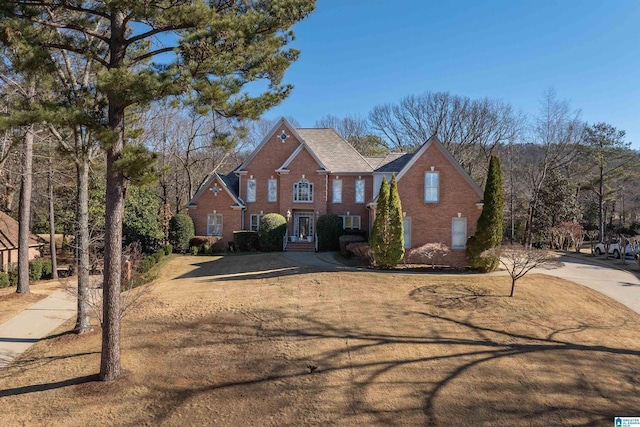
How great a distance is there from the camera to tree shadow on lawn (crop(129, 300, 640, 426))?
637cm

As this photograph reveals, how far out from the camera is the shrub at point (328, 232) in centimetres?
2345

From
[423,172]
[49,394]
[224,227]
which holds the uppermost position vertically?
[423,172]

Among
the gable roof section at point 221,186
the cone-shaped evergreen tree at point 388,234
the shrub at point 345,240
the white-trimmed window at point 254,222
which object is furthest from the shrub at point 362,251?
the gable roof section at point 221,186

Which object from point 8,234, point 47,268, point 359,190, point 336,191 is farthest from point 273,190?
point 8,234

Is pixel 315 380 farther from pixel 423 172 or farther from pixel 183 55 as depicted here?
pixel 423 172

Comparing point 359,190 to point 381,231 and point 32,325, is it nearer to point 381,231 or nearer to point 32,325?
point 381,231

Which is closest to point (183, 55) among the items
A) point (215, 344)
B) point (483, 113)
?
point (215, 344)

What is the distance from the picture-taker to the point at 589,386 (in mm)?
7164

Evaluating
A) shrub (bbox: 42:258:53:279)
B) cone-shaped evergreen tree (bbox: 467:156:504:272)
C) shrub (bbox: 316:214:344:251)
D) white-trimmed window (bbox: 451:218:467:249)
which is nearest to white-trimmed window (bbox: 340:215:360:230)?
shrub (bbox: 316:214:344:251)

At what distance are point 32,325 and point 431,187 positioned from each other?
55.9 feet

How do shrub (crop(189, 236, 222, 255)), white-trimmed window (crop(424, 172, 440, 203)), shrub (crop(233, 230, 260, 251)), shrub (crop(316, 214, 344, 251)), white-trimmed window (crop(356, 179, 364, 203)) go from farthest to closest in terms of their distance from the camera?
white-trimmed window (crop(356, 179, 364, 203)) → shrub (crop(233, 230, 260, 251)) → shrub (crop(189, 236, 222, 255)) → shrub (crop(316, 214, 344, 251)) → white-trimmed window (crop(424, 172, 440, 203))

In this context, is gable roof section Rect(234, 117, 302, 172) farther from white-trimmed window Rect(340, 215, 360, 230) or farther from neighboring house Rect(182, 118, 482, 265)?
white-trimmed window Rect(340, 215, 360, 230)

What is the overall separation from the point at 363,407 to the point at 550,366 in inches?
184

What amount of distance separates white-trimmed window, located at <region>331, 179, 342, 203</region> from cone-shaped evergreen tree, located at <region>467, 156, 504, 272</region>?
11.4 meters
